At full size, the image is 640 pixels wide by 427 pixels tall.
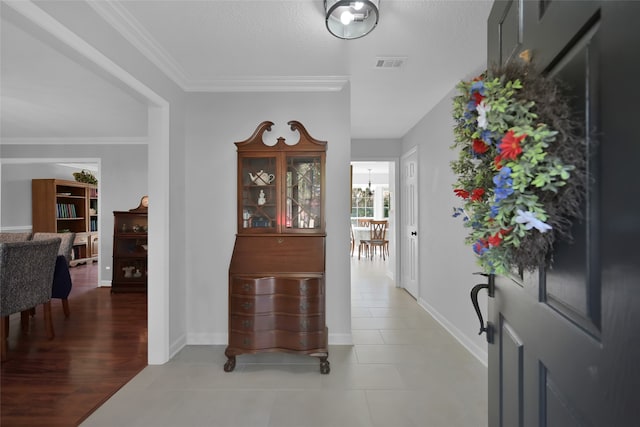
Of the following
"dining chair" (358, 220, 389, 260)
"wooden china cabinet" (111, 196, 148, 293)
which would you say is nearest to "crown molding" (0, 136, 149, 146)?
"wooden china cabinet" (111, 196, 148, 293)

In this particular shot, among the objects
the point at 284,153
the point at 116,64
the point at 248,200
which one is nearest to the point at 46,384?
the point at 248,200

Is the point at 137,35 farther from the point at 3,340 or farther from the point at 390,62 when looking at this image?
the point at 3,340

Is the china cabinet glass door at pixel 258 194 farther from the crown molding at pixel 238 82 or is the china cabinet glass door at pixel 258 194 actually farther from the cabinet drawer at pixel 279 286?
the crown molding at pixel 238 82

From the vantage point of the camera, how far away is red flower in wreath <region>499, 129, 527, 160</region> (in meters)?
0.65

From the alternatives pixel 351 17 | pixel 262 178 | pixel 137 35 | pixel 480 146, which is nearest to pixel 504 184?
pixel 480 146

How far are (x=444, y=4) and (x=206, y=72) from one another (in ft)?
6.64

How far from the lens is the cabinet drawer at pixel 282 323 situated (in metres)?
2.57

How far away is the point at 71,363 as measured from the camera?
8.86ft

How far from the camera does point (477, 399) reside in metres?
2.20

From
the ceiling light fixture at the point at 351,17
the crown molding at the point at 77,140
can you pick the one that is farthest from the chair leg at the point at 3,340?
the ceiling light fixture at the point at 351,17

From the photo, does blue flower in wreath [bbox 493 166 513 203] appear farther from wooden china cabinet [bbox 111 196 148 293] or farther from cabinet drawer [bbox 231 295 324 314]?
wooden china cabinet [bbox 111 196 148 293]

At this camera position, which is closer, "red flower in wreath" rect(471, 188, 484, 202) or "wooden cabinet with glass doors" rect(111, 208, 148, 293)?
"red flower in wreath" rect(471, 188, 484, 202)

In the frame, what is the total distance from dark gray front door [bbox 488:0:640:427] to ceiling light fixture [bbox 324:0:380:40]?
1.21m

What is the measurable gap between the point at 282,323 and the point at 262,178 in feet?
4.26
